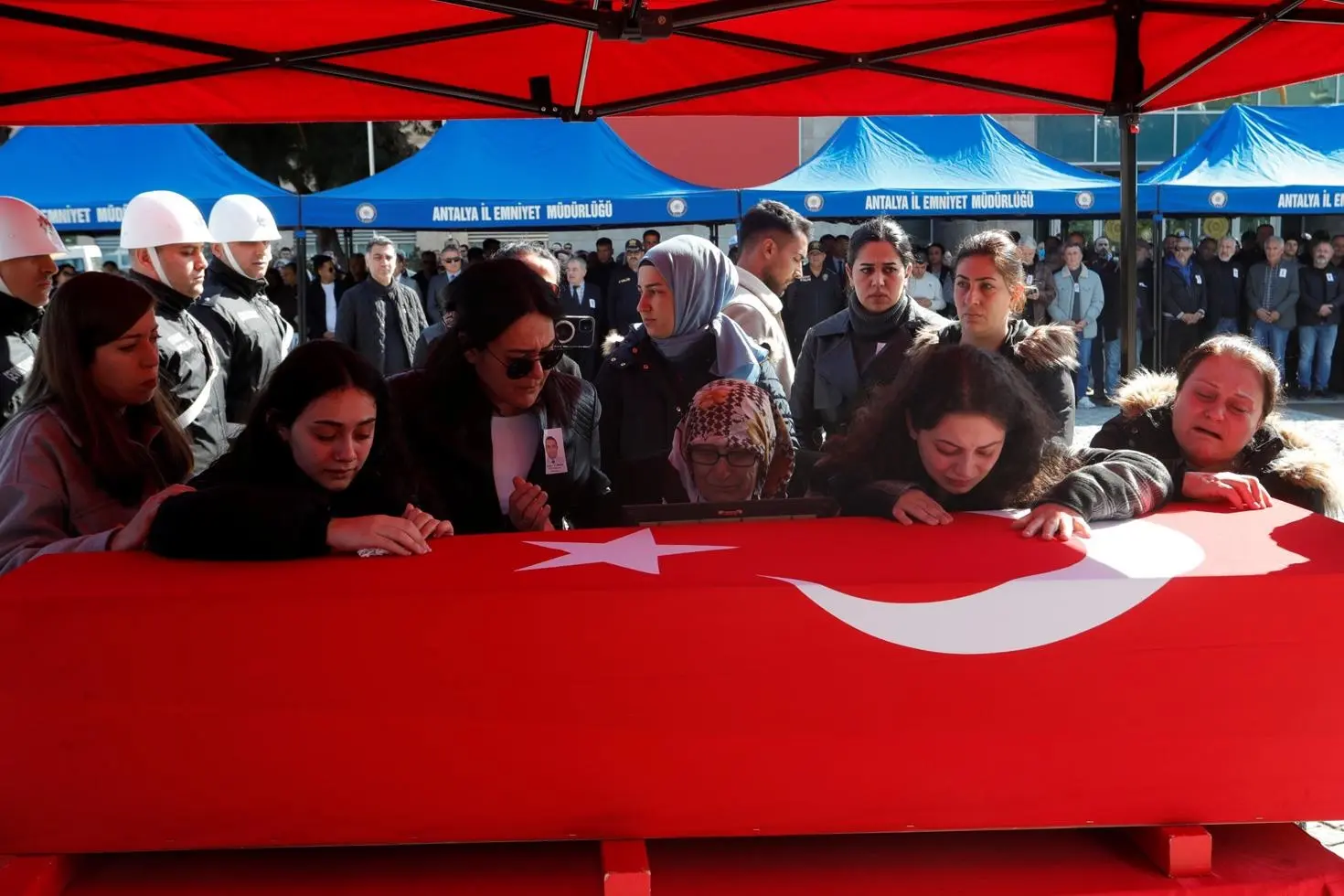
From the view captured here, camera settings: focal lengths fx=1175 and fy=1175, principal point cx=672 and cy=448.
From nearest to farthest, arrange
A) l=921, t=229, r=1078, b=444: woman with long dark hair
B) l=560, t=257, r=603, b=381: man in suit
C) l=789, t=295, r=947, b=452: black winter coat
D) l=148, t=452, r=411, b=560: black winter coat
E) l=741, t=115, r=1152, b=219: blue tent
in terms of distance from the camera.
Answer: l=148, t=452, r=411, b=560: black winter coat, l=921, t=229, r=1078, b=444: woman with long dark hair, l=789, t=295, r=947, b=452: black winter coat, l=741, t=115, r=1152, b=219: blue tent, l=560, t=257, r=603, b=381: man in suit

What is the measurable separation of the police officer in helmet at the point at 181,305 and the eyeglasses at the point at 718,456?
1.89m

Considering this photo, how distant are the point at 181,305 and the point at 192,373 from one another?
1.22ft

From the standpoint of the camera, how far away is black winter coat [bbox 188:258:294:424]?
4.55 m

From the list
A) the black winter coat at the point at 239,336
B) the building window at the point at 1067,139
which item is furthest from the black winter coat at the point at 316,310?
the building window at the point at 1067,139

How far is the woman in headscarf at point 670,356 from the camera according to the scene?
355cm

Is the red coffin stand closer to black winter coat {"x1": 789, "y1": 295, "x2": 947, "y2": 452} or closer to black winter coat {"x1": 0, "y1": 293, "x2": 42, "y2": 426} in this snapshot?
black winter coat {"x1": 0, "y1": 293, "x2": 42, "y2": 426}

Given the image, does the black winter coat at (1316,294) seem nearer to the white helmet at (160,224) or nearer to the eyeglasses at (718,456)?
the white helmet at (160,224)

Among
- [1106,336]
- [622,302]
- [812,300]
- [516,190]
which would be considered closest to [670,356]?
[812,300]

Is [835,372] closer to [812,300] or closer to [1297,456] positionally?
[1297,456]

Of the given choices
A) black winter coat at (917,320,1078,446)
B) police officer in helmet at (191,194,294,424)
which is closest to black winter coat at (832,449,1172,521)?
black winter coat at (917,320,1078,446)

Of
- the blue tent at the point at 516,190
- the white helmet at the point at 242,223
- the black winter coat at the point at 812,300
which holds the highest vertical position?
the blue tent at the point at 516,190

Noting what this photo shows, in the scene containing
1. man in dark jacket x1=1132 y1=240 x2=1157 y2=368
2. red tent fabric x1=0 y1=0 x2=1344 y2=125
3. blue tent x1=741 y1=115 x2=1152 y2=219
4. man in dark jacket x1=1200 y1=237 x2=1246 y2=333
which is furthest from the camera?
man in dark jacket x1=1200 y1=237 x2=1246 y2=333

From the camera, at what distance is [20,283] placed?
3.62 meters

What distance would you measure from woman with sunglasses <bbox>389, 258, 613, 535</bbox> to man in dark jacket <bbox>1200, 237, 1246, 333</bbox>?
11608 mm
